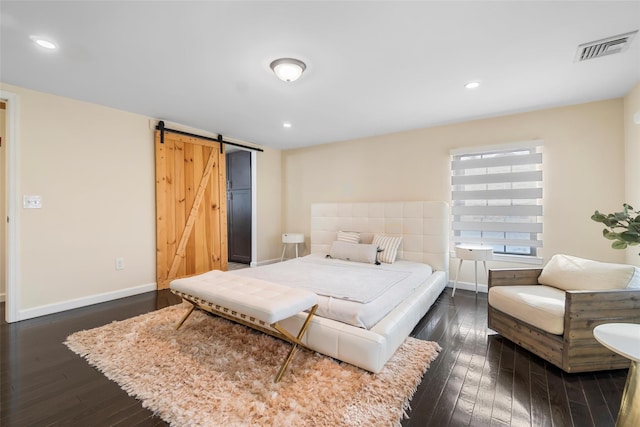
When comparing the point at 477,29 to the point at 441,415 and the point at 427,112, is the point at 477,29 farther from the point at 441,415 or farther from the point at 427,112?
the point at 441,415

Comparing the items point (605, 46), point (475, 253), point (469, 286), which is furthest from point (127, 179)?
point (605, 46)

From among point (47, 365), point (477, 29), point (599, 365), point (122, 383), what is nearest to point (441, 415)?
point (599, 365)

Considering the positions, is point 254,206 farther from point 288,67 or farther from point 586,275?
point 586,275

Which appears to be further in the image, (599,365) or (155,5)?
(599,365)

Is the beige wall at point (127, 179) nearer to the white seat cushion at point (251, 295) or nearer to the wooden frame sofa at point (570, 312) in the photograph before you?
the wooden frame sofa at point (570, 312)

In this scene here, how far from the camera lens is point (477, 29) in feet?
6.26

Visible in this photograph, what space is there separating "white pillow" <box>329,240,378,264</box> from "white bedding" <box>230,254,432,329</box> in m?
0.11

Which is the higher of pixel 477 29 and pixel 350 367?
pixel 477 29

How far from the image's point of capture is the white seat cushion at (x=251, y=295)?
1.80m

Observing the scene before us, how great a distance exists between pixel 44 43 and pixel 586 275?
470 cm

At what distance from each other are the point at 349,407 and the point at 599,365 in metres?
1.81

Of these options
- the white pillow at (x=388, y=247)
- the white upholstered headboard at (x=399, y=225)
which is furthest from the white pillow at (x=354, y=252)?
the white upholstered headboard at (x=399, y=225)

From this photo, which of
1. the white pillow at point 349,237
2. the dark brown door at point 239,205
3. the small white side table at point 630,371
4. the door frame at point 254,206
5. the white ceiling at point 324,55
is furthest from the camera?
the dark brown door at point 239,205

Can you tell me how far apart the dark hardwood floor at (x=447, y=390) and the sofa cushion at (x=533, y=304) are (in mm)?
299
